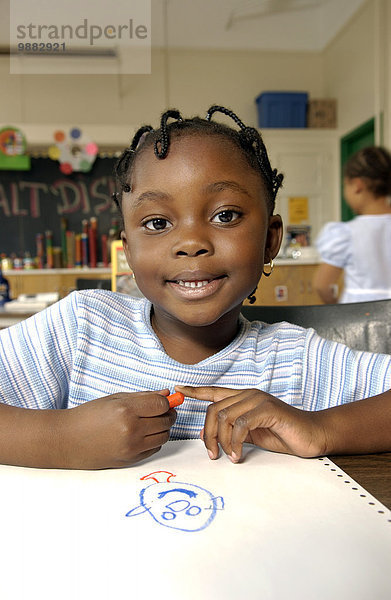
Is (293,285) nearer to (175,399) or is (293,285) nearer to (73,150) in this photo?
(73,150)

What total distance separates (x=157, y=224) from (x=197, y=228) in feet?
0.19

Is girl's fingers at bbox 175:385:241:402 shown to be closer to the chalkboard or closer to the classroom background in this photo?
the classroom background

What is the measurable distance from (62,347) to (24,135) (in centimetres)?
416

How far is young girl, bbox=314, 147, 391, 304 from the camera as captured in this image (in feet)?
6.68

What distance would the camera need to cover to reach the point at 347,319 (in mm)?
1033

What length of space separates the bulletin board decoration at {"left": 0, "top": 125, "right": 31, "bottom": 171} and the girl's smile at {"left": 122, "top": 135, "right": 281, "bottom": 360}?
415 centimetres

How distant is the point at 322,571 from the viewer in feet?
1.00

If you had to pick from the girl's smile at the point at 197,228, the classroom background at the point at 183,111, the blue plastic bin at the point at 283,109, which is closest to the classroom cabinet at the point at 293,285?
the classroom background at the point at 183,111

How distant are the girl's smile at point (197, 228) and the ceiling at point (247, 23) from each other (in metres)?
4.57

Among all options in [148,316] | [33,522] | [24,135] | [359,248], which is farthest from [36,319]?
[24,135]

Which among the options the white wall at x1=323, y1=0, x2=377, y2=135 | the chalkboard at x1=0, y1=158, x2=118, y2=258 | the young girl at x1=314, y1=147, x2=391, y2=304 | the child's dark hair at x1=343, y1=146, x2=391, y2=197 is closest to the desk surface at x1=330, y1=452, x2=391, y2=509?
the young girl at x1=314, y1=147, x2=391, y2=304

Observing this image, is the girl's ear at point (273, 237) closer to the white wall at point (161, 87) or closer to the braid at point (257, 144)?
the braid at point (257, 144)

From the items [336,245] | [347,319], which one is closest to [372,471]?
[347,319]

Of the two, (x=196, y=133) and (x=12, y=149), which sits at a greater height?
(x=12, y=149)
